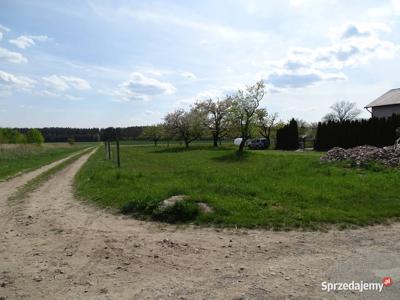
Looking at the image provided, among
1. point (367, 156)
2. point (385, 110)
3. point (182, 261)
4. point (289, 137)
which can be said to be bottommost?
point (182, 261)

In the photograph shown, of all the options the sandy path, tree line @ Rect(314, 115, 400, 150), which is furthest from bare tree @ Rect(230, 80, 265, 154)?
the sandy path

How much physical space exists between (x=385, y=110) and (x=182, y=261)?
41.6m

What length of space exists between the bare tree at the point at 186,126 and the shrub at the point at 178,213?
48174mm

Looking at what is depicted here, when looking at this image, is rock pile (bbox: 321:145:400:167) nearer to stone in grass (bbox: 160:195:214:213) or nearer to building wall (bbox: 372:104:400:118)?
stone in grass (bbox: 160:195:214:213)

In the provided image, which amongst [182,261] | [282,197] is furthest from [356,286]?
[282,197]

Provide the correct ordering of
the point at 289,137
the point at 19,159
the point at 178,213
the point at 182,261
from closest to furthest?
the point at 182,261
the point at 178,213
the point at 19,159
the point at 289,137

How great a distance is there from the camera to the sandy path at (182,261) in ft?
13.3

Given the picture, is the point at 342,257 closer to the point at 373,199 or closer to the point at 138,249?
the point at 138,249

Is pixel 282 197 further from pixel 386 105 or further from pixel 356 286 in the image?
pixel 386 105

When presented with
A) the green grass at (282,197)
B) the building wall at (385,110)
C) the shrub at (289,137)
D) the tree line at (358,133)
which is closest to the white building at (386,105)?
the building wall at (385,110)

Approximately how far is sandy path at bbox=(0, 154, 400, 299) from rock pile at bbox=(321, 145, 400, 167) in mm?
8616

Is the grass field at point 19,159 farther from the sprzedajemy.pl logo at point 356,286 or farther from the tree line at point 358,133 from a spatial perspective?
the tree line at point 358,133

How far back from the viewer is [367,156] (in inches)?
606

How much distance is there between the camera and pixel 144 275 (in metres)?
4.53
